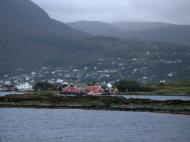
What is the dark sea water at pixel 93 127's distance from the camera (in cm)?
5956

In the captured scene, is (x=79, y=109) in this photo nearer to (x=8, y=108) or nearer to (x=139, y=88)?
(x=8, y=108)

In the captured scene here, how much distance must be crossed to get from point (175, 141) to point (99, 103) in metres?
51.6

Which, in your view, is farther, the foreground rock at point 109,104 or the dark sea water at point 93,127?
the foreground rock at point 109,104

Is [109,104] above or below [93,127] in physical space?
above

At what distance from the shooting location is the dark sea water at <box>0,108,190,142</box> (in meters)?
59.6

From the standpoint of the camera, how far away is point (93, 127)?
70688mm

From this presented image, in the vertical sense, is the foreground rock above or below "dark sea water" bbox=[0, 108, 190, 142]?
above

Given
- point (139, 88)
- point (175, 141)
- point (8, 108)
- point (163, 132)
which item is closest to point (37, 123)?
point (163, 132)

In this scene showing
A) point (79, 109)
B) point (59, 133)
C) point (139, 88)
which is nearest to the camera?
point (59, 133)

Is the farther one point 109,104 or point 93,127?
point 109,104

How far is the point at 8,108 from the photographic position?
103 meters

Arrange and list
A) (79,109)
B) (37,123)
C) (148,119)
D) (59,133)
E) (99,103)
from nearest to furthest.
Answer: (59,133)
(37,123)
(148,119)
(79,109)
(99,103)

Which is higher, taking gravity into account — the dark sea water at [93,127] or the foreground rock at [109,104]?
the foreground rock at [109,104]

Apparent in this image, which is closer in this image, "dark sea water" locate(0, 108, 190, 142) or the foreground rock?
"dark sea water" locate(0, 108, 190, 142)
